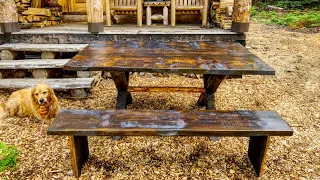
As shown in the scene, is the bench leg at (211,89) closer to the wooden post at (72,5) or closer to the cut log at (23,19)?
the cut log at (23,19)

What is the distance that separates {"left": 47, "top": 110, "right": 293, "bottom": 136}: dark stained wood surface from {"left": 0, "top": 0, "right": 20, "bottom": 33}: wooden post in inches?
134

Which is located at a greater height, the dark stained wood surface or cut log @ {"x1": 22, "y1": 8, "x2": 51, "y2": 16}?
cut log @ {"x1": 22, "y1": 8, "x2": 51, "y2": 16}

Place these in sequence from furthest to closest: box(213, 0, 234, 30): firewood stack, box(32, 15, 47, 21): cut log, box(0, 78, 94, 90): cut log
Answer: box(32, 15, 47, 21): cut log → box(213, 0, 234, 30): firewood stack → box(0, 78, 94, 90): cut log

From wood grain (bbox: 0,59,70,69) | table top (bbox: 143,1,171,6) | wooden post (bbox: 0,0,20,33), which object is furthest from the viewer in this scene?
table top (bbox: 143,1,171,6)

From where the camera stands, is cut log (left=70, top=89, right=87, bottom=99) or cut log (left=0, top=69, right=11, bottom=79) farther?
cut log (left=0, top=69, right=11, bottom=79)

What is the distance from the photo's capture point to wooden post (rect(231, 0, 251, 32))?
15.5 ft

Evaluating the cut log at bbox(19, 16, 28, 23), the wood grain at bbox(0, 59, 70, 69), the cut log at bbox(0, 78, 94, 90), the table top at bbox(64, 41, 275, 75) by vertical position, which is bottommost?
the cut log at bbox(0, 78, 94, 90)

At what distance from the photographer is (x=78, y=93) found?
4164mm

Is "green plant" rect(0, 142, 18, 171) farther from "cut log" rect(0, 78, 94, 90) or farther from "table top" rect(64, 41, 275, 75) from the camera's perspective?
"cut log" rect(0, 78, 94, 90)

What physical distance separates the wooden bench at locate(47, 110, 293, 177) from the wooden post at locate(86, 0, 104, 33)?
9.60ft

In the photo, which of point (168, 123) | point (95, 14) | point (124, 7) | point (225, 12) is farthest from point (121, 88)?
point (124, 7)

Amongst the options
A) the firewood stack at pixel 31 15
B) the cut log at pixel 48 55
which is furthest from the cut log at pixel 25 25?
the cut log at pixel 48 55

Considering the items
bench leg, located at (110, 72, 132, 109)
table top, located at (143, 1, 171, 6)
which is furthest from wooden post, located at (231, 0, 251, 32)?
bench leg, located at (110, 72, 132, 109)

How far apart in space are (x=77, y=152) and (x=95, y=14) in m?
3.22
